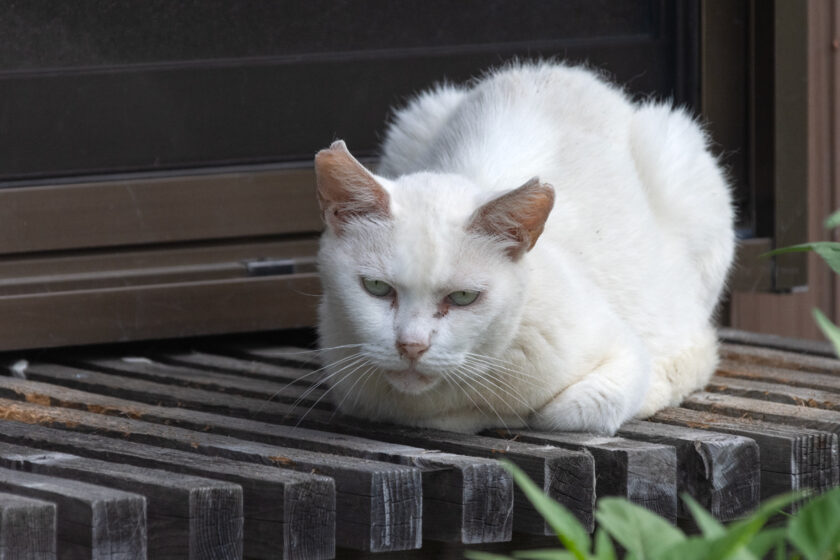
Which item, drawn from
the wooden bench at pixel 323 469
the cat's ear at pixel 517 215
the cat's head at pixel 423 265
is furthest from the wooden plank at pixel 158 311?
the cat's ear at pixel 517 215

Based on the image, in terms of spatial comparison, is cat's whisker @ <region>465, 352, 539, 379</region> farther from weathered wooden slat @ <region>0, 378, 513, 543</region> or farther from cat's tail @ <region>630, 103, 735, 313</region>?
cat's tail @ <region>630, 103, 735, 313</region>

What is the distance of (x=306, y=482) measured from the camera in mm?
2432

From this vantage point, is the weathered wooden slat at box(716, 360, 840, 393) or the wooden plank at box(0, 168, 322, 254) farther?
the wooden plank at box(0, 168, 322, 254)

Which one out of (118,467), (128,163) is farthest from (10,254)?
(118,467)

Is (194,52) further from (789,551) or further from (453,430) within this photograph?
(789,551)

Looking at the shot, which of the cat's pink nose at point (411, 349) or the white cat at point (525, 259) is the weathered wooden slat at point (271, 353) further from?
the cat's pink nose at point (411, 349)

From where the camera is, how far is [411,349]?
2598 millimetres

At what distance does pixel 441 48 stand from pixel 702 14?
100 centimetres

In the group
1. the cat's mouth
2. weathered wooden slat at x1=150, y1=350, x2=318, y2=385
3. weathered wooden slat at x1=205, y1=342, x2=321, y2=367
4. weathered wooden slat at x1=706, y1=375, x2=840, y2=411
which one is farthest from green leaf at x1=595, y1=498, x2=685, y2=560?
weathered wooden slat at x1=205, y1=342, x2=321, y2=367

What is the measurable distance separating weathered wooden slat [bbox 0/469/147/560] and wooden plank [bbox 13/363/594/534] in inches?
31.2

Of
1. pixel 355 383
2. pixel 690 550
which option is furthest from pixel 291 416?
pixel 690 550

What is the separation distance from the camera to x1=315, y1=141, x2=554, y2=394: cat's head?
263 cm

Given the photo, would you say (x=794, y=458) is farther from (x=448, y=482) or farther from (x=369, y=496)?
(x=369, y=496)

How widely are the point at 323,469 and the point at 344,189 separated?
62 cm
